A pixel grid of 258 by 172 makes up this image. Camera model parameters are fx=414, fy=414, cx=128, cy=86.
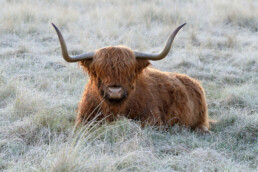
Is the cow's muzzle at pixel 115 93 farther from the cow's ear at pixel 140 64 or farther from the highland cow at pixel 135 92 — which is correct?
the cow's ear at pixel 140 64

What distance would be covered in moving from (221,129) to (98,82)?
1.91 m

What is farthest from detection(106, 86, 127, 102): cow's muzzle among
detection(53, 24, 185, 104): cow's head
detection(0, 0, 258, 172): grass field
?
detection(0, 0, 258, 172): grass field

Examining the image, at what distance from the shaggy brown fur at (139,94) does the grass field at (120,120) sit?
207 mm

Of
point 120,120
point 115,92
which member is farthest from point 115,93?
point 120,120

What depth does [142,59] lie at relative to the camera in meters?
4.84

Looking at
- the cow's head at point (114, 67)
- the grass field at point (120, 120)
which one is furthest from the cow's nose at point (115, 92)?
the grass field at point (120, 120)

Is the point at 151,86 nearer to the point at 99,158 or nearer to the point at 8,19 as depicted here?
the point at 99,158

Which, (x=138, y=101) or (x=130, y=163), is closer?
(x=130, y=163)

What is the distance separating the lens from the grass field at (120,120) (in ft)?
12.8

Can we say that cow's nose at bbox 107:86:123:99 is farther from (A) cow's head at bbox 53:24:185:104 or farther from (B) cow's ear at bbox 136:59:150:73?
(B) cow's ear at bbox 136:59:150:73

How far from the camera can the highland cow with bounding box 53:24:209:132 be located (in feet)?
14.9

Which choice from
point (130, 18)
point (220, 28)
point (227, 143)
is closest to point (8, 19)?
point (130, 18)

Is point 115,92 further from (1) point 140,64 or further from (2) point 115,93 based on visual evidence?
(1) point 140,64

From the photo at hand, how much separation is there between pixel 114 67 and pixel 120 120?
2.07 ft
